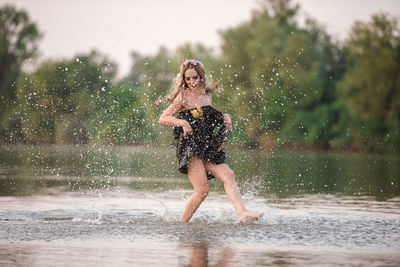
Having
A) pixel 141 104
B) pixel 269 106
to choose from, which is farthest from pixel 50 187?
pixel 269 106

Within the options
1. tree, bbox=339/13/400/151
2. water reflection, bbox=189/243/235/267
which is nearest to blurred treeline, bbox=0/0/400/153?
tree, bbox=339/13/400/151

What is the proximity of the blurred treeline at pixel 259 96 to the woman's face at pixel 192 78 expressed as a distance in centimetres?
3252

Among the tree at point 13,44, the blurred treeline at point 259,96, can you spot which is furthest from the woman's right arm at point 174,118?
the tree at point 13,44

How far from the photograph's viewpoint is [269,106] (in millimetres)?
58438

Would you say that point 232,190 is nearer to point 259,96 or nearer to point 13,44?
point 259,96

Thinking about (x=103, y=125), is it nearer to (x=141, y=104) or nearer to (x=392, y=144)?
(x=141, y=104)

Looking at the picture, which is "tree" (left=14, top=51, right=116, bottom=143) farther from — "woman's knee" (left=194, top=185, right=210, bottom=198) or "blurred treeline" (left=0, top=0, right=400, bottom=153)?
"woman's knee" (left=194, top=185, right=210, bottom=198)

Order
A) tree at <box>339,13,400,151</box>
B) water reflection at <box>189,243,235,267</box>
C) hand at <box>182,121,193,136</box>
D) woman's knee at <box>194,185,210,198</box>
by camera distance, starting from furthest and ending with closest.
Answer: tree at <box>339,13,400,151</box>
woman's knee at <box>194,185,210,198</box>
hand at <box>182,121,193,136</box>
water reflection at <box>189,243,235,267</box>

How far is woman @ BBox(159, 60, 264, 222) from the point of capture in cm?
936

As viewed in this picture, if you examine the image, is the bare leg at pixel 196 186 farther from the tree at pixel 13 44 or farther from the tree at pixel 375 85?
the tree at pixel 13 44

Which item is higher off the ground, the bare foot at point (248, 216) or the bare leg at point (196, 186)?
the bare leg at point (196, 186)

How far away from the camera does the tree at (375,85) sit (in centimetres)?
4856

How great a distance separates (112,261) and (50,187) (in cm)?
867

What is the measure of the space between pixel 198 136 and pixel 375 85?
136 ft
